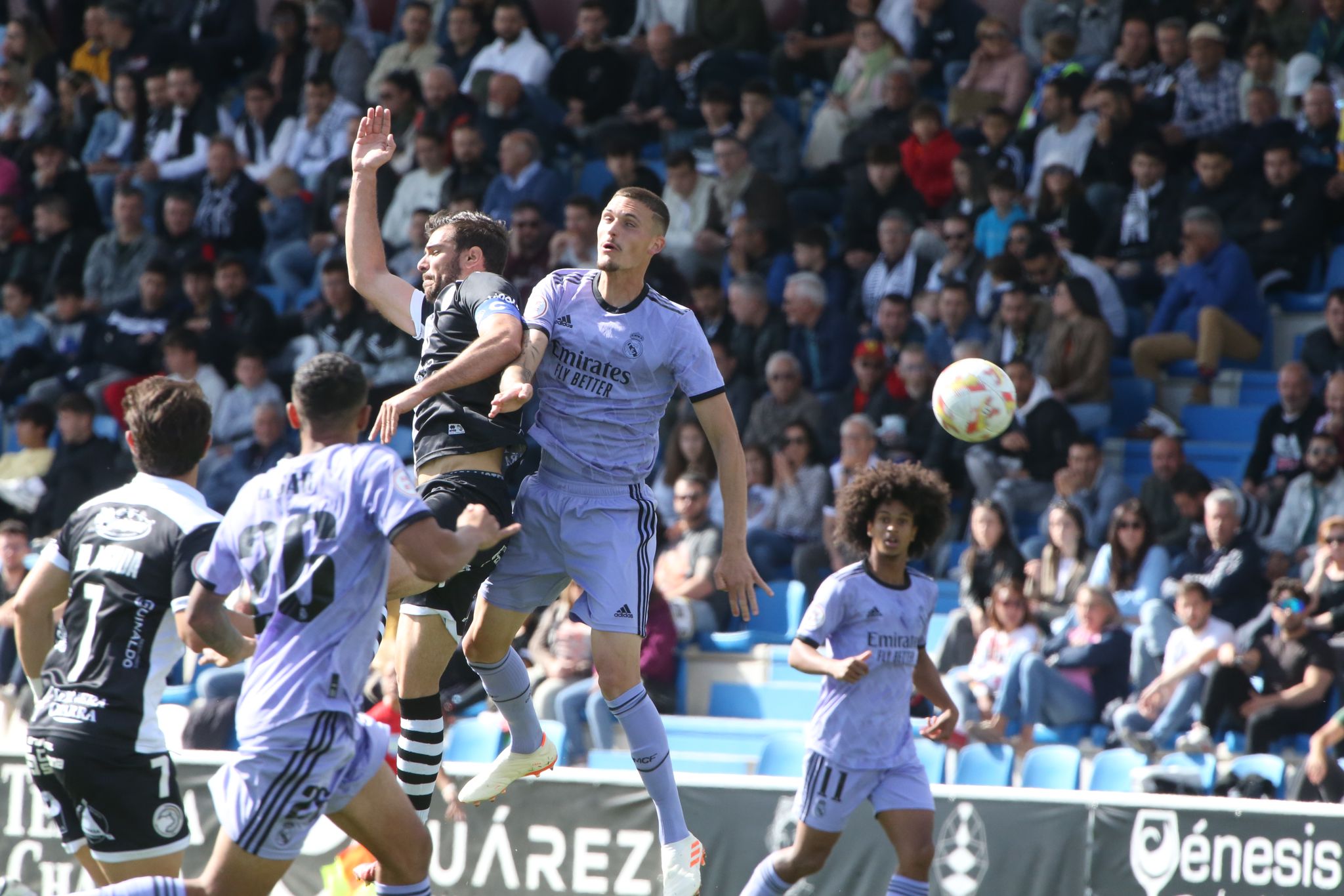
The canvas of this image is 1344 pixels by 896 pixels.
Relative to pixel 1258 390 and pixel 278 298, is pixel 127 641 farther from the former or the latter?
pixel 278 298

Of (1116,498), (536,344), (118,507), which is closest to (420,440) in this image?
(536,344)

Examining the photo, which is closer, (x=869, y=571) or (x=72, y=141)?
(x=869, y=571)

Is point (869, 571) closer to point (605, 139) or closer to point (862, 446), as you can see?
point (862, 446)

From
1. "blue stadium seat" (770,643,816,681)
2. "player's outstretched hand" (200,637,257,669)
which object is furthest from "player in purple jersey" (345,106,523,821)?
"blue stadium seat" (770,643,816,681)

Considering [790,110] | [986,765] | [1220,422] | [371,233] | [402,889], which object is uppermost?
[790,110]

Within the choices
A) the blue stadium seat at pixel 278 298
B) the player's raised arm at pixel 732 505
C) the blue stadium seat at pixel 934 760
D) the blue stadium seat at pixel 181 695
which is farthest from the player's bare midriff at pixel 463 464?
the blue stadium seat at pixel 278 298

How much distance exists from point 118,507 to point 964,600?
24.2ft

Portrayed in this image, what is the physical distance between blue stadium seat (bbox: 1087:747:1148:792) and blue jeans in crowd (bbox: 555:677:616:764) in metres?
3.34

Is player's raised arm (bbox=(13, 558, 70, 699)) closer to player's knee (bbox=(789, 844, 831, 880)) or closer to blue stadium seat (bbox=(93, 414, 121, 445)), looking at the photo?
player's knee (bbox=(789, 844, 831, 880))

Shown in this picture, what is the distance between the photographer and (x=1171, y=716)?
10594 mm

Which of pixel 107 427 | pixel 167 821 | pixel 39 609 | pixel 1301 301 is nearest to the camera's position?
pixel 167 821

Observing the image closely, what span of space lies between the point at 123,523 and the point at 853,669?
3386 mm

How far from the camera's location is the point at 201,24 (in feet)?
66.5

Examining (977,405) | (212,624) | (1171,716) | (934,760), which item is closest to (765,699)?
(934,760)
